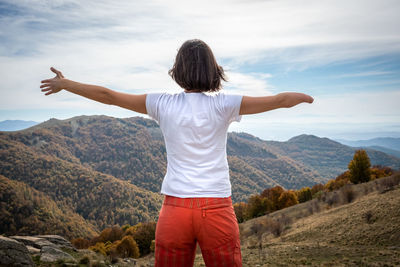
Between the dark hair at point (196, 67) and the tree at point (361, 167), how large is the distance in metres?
50.1

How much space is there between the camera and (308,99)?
6.59ft

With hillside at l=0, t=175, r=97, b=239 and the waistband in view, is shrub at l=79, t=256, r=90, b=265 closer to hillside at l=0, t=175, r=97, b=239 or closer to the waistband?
the waistband

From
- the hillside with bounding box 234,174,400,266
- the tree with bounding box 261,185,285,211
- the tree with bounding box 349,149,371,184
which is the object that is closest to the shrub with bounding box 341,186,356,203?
the hillside with bounding box 234,174,400,266

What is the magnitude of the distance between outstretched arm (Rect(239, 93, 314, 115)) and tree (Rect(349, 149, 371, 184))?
49.9m

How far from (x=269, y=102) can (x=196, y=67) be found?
59 cm

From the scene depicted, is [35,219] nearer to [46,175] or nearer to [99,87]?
[46,175]

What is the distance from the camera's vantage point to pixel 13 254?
6.66 meters

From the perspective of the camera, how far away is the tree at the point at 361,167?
44.8 meters

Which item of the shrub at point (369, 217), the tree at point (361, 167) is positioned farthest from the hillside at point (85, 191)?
the shrub at point (369, 217)

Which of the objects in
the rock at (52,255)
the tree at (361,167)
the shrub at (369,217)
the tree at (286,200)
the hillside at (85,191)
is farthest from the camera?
the hillside at (85,191)

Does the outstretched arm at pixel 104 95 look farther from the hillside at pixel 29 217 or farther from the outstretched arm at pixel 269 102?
the hillside at pixel 29 217

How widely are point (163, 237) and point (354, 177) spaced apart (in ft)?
168

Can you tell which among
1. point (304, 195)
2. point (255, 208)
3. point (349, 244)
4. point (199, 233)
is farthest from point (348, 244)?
point (304, 195)

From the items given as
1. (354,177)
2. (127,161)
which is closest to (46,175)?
(127,161)
